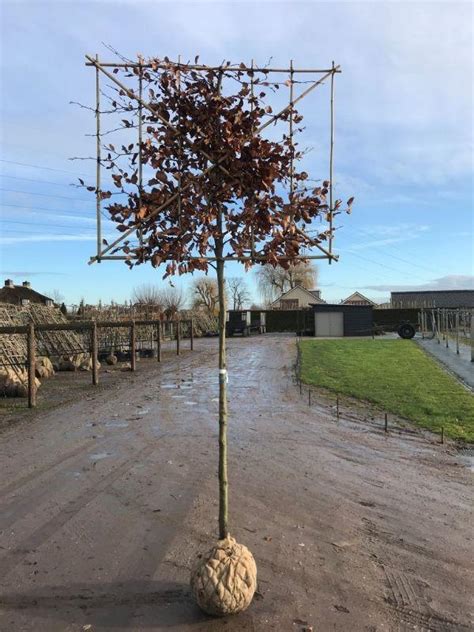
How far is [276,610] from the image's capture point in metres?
3.38

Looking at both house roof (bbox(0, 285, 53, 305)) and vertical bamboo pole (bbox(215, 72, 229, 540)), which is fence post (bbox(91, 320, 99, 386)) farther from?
house roof (bbox(0, 285, 53, 305))

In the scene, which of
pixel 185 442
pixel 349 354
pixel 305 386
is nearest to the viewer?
pixel 185 442

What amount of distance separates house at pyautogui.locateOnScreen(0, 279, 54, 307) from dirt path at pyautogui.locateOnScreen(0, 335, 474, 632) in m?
43.2

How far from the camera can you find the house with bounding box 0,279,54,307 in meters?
49.5

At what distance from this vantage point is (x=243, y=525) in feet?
15.6

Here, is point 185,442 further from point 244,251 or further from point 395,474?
point 244,251

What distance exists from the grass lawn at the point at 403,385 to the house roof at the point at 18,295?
3451cm

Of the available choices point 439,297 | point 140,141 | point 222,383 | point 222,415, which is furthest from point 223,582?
point 439,297

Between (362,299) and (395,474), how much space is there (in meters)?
87.2

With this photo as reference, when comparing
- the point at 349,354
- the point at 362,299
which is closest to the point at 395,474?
the point at 349,354

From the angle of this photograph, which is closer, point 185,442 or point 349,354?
point 185,442

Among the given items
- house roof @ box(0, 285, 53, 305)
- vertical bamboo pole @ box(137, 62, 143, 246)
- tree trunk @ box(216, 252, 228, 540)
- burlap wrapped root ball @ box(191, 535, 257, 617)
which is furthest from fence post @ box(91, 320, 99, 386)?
house roof @ box(0, 285, 53, 305)

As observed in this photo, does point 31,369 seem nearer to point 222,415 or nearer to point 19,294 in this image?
point 222,415

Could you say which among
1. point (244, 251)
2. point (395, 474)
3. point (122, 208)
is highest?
point (122, 208)
